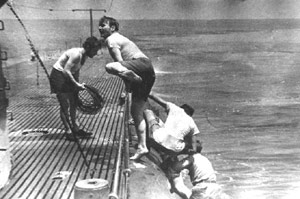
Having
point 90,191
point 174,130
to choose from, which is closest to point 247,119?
point 174,130

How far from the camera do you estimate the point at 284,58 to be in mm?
94812

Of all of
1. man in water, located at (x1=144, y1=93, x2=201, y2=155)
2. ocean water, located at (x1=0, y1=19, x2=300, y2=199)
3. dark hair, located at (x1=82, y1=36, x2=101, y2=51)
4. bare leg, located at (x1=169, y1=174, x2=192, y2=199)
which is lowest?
ocean water, located at (x1=0, y1=19, x2=300, y2=199)

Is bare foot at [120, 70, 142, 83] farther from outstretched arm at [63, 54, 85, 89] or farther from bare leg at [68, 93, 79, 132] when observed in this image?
bare leg at [68, 93, 79, 132]

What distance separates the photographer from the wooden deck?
6891 millimetres

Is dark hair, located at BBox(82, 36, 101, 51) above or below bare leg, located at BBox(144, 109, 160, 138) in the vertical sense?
above

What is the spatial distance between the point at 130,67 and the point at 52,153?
8.69 ft

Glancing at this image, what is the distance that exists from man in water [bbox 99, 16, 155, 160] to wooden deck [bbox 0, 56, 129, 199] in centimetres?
56

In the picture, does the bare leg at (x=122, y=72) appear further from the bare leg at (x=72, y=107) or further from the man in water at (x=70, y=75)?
the bare leg at (x=72, y=107)

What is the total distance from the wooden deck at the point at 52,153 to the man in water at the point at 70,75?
0.54 metres

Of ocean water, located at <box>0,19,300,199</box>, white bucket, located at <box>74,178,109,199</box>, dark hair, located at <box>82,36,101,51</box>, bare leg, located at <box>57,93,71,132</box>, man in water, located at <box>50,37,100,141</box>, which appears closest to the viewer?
white bucket, located at <box>74,178,109,199</box>

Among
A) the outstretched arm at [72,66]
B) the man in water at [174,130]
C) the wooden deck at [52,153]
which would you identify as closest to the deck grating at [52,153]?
the wooden deck at [52,153]

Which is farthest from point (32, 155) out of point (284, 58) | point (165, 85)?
point (284, 58)

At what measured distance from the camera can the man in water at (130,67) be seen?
24.0 feet

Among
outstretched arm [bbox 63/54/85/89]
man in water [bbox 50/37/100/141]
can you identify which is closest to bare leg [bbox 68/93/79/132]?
man in water [bbox 50/37/100/141]
